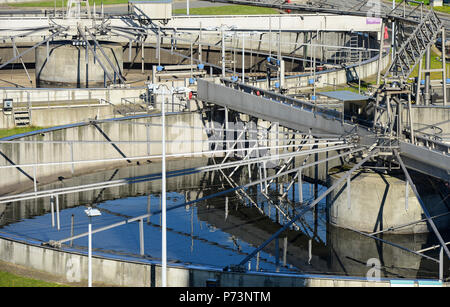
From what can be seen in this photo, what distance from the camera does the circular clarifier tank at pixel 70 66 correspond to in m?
94.4

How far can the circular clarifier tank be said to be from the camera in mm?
94375

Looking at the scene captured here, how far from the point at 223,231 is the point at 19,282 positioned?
18.1 metres

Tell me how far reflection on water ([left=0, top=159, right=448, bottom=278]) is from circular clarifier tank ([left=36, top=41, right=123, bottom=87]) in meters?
21.9

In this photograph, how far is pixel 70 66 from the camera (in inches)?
3725

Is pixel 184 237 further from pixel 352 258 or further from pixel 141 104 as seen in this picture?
pixel 141 104

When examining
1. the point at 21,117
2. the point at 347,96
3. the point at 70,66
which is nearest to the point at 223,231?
the point at 347,96

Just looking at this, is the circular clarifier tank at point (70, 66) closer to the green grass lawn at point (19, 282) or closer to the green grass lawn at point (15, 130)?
the green grass lawn at point (15, 130)

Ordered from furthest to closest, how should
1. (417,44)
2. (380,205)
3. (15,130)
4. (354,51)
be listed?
(354,51) < (417,44) < (15,130) < (380,205)

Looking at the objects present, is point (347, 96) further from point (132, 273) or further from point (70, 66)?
point (70, 66)

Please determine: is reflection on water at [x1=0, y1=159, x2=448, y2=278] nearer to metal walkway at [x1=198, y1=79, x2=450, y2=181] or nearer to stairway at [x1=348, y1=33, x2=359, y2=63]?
metal walkway at [x1=198, y1=79, x2=450, y2=181]

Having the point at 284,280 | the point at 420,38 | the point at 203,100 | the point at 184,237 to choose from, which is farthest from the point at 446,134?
the point at 284,280

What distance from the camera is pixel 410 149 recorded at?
59.0 metres

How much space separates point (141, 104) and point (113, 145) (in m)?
8.18

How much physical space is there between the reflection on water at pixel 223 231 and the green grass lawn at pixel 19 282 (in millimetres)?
6118
